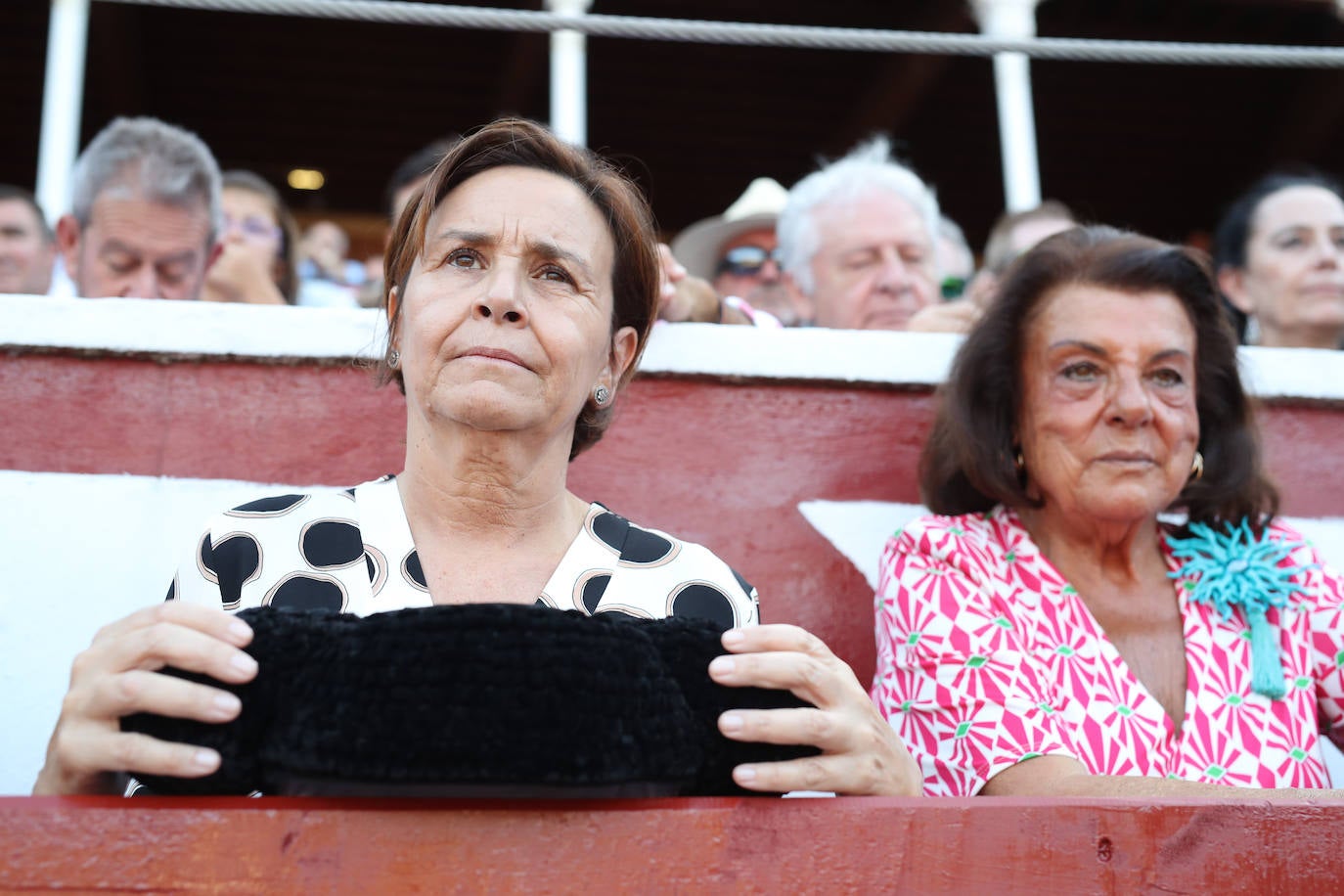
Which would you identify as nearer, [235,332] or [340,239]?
[235,332]

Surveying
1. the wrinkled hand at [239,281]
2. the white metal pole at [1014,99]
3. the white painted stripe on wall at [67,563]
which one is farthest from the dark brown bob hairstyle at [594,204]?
the white metal pole at [1014,99]

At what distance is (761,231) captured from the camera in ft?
14.4

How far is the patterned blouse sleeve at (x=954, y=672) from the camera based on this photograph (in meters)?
1.79

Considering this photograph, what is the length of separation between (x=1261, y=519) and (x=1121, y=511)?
1.28 feet

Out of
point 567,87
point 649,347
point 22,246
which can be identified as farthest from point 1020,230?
point 22,246

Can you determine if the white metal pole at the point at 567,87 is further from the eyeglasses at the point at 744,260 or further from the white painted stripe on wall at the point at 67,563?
the white painted stripe on wall at the point at 67,563

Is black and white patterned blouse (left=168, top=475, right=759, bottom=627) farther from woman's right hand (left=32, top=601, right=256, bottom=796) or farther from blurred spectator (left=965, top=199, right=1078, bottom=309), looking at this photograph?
blurred spectator (left=965, top=199, right=1078, bottom=309)

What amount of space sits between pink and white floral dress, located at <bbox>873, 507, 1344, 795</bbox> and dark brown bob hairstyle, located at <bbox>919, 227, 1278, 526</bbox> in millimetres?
111

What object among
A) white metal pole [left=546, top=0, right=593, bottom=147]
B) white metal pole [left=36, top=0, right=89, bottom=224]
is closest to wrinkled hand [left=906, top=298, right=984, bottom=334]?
white metal pole [left=546, top=0, right=593, bottom=147]

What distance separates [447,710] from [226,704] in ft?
0.65

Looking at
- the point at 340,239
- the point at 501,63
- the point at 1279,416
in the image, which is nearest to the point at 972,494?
the point at 1279,416

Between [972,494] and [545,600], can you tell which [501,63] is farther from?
[545,600]

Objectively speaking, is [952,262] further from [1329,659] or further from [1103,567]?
[1329,659]

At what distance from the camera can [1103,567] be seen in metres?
2.22
